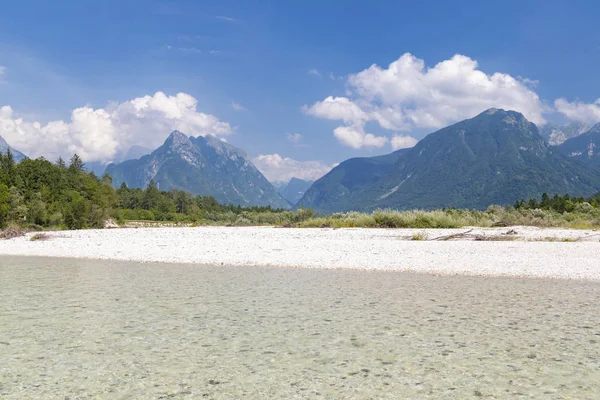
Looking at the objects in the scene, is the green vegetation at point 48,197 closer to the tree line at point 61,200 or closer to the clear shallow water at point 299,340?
the tree line at point 61,200

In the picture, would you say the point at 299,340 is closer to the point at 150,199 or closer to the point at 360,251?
the point at 360,251

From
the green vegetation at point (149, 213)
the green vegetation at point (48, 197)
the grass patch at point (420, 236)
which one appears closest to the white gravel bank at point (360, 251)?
the grass patch at point (420, 236)

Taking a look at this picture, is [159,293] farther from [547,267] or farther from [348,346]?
[547,267]

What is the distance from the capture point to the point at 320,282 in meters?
15.0

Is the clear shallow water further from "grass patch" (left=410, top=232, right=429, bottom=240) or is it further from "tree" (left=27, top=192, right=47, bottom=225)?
"tree" (left=27, top=192, right=47, bottom=225)

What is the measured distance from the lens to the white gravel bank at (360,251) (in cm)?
1822

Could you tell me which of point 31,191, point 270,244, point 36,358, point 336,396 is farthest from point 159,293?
point 31,191

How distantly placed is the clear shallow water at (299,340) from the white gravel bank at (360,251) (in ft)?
13.3

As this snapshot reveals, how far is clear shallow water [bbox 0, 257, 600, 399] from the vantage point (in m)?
5.70

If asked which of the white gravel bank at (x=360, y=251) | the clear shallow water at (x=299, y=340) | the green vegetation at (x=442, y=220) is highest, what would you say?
the green vegetation at (x=442, y=220)

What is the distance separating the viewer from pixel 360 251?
22875mm

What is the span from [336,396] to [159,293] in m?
8.67

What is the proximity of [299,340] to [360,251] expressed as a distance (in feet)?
50.0

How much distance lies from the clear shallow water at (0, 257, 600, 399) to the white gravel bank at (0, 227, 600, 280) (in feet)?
13.3
